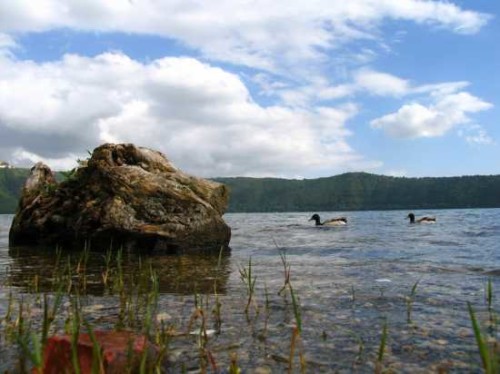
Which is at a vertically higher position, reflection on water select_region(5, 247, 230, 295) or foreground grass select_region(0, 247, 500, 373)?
foreground grass select_region(0, 247, 500, 373)

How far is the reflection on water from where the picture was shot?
27.7 feet

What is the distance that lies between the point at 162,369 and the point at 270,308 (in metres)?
2.74

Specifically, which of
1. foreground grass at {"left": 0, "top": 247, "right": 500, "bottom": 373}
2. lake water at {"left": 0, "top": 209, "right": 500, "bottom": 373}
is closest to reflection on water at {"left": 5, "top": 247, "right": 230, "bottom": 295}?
lake water at {"left": 0, "top": 209, "right": 500, "bottom": 373}

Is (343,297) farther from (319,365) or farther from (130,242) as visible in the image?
(130,242)

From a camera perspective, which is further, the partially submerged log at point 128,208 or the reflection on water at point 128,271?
the partially submerged log at point 128,208

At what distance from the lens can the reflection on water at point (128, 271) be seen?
8455 mm

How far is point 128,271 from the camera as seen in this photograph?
37.0 ft

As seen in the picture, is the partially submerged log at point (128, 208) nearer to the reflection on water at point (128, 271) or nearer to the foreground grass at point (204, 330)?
the reflection on water at point (128, 271)

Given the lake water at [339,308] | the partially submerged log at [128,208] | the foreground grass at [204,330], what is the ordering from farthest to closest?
the partially submerged log at [128,208] → the lake water at [339,308] → the foreground grass at [204,330]

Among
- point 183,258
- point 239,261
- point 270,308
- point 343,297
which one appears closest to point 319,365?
point 270,308

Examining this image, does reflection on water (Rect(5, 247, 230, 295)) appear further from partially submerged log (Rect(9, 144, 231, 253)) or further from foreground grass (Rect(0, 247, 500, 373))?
partially submerged log (Rect(9, 144, 231, 253))

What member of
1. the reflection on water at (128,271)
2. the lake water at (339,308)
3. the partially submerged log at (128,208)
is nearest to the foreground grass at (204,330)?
the lake water at (339,308)

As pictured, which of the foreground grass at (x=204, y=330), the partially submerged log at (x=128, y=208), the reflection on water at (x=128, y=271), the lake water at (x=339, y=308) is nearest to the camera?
the foreground grass at (x=204, y=330)

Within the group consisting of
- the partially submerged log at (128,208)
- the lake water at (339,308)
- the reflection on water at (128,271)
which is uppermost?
the partially submerged log at (128,208)
